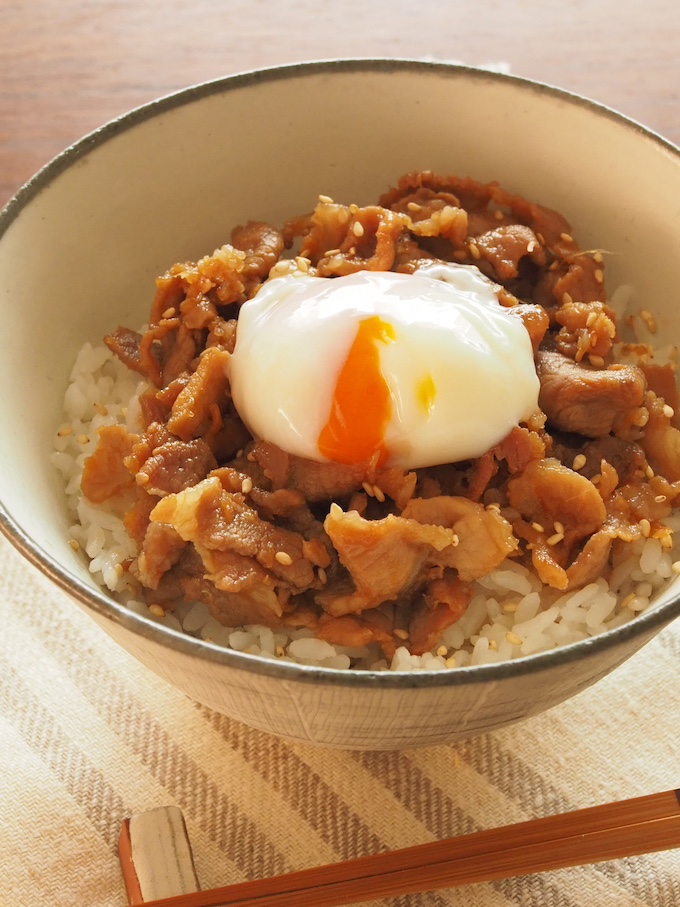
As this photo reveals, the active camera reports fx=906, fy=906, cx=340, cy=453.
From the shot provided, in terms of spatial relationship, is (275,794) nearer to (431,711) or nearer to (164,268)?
(431,711)

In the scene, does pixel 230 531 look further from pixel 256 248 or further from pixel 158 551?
pixel 256 248

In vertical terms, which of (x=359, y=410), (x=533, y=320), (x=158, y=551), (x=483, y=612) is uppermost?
(x=533, y=320)

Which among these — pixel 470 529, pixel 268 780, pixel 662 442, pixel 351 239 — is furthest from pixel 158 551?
pixel 662 442

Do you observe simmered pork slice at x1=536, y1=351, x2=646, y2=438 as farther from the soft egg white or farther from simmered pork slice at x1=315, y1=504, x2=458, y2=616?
simmered pork slice at x1=315, y1=504, x2=458, y2=616

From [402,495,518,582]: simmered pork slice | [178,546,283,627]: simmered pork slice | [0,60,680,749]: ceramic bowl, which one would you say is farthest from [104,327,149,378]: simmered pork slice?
[402,495,518,582]: simmered pork slice

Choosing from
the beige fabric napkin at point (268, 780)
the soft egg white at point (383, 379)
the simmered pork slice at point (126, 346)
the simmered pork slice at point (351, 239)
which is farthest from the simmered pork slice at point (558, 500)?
the simmered pork slice at point (126, 346)

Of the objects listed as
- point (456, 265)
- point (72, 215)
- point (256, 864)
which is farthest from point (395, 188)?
point (256, 864)
